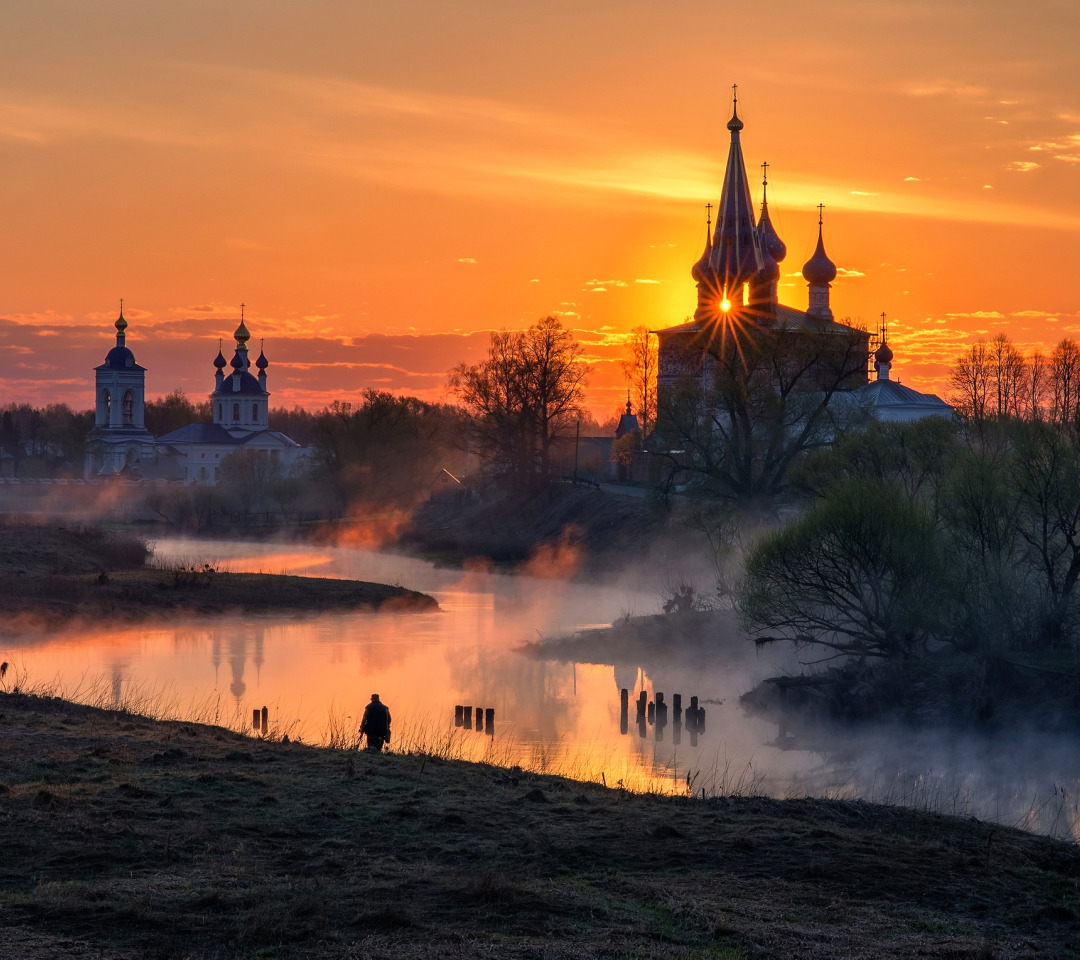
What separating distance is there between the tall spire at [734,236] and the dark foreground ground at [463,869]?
5570 centimetres

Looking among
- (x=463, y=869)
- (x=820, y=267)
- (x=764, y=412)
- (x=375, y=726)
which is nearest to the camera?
(x=463, y=869)

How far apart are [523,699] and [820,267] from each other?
208 ft

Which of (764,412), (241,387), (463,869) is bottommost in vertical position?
(463,869)

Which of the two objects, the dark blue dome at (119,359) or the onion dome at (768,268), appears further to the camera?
the dark blue dome at (119,359)

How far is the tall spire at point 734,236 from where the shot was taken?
2739 inches

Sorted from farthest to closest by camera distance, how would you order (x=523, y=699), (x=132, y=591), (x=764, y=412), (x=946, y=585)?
(x=764, y=412), (x=132, y=591), (x=523, y=699), (x=946, y=585)

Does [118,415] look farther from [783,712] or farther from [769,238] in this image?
[783,712]

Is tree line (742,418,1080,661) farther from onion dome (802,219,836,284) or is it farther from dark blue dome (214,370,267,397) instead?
dark blue dome (214,370,267,397)

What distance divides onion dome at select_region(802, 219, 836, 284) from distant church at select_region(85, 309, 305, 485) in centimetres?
6626

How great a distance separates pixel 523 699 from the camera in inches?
1124

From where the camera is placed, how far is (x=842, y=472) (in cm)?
3619

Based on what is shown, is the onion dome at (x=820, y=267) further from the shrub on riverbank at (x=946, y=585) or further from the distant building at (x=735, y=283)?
the shrub on riverbank at (x=946, y=585)

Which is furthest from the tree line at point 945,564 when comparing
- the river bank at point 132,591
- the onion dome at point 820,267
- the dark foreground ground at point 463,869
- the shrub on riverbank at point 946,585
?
the onion dome at point 820,267

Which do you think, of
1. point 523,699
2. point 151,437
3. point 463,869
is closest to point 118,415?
point 151,437
